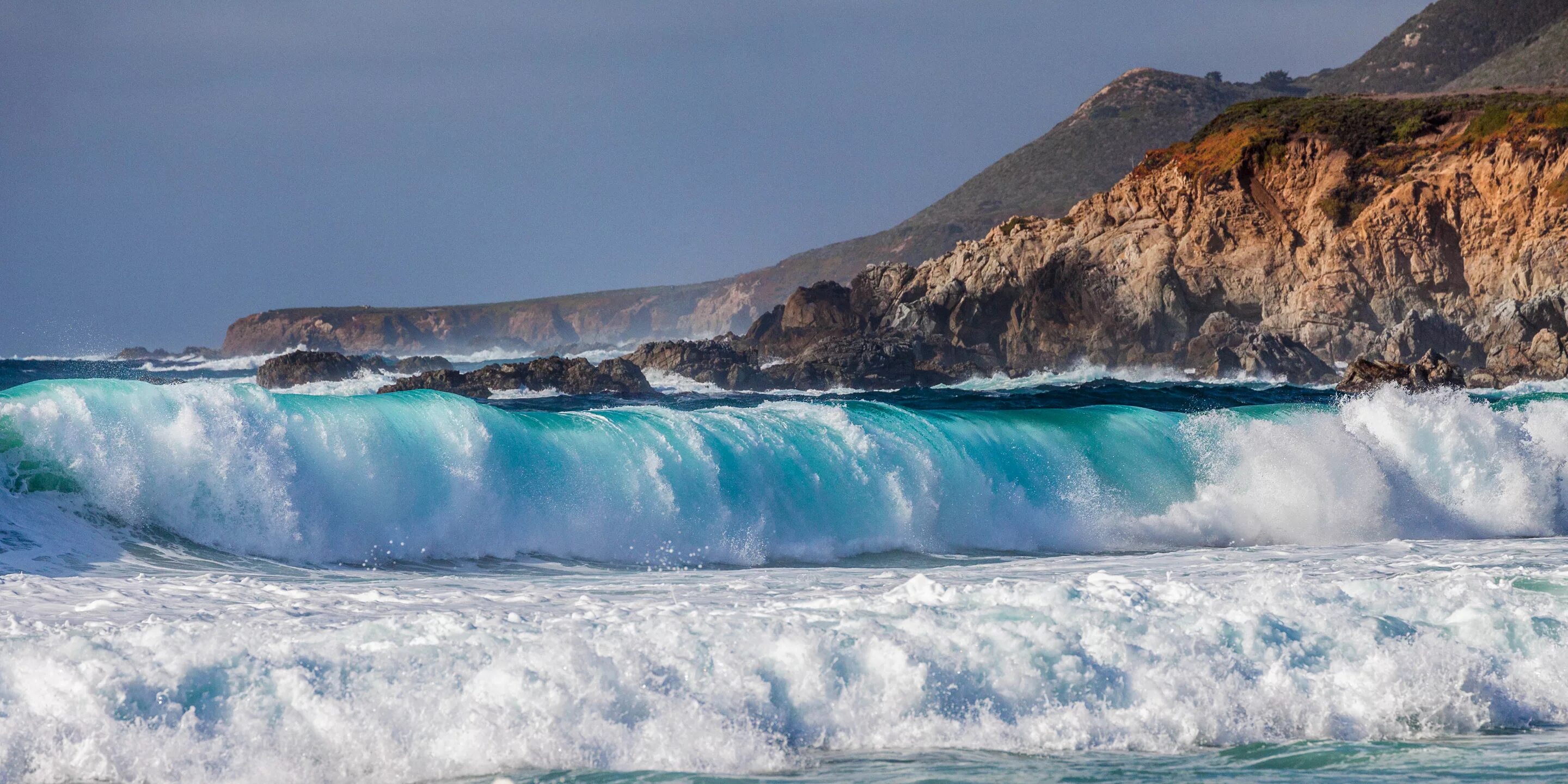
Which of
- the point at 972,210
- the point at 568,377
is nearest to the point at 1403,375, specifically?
the point at 568,377

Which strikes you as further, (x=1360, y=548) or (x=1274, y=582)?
(x=1360, y=548)

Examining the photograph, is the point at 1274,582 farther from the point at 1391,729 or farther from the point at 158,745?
the point at 158,745

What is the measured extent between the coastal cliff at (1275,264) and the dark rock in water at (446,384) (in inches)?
388

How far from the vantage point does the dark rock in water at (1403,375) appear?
27.3 m

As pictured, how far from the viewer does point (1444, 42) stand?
119000 mm

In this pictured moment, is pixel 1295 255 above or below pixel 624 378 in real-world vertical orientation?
above

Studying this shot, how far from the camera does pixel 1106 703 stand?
19.6ft

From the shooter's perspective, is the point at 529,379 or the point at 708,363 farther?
the point at 708,363

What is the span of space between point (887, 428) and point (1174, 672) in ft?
26.9

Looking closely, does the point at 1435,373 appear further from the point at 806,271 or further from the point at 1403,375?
the point at 806,271

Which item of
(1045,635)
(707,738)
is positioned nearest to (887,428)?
(1045,635)

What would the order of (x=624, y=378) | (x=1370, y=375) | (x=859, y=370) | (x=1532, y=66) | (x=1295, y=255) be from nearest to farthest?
(x=1370, y=375) → (x=624, y=378) → (x=859, y=370) → (x=1295, y=255) → (x=1532, y=66)

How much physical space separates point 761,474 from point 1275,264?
36985 mm

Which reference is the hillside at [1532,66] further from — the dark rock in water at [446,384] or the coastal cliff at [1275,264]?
the dark rock in water at [446,384]
